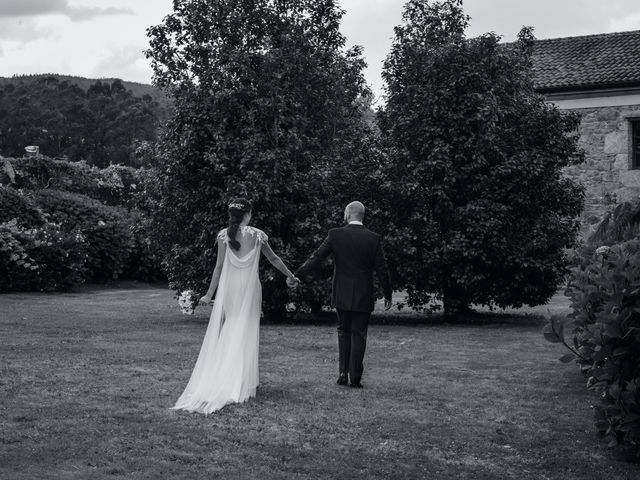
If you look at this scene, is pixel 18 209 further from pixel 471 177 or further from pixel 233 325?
pixel 233 325

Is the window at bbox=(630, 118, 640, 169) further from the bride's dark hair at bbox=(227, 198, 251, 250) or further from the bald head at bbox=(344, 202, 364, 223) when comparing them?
the bride's dark hair at bbox=(227, 198, 251, 250)

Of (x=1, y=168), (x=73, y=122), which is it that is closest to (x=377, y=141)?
(x=1, y=168)

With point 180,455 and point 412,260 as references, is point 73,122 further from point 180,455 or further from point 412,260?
point 180,455

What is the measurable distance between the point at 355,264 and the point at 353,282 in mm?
189

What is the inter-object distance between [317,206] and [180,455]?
35.6ft

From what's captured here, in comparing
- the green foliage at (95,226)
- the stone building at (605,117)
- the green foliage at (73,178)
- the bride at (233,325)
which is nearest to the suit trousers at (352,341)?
the bride at (233,325)

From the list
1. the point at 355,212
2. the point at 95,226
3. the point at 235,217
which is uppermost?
the point at 95,226

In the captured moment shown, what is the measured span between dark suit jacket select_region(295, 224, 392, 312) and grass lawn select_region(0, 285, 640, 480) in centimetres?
89

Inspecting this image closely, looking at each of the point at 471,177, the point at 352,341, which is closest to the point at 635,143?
the point at 471,177

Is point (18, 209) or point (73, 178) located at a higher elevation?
point (73, 178)

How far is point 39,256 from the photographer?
2334 centimetres

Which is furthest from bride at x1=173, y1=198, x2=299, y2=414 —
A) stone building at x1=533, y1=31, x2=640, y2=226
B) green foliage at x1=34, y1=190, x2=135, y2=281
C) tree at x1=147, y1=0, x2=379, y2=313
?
stone building at x1=533, y1=31, x2=640, y2=226

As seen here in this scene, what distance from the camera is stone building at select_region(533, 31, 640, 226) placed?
95.9 feet

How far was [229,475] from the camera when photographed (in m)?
5.80
